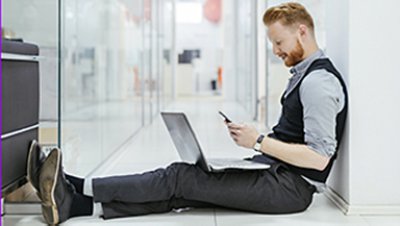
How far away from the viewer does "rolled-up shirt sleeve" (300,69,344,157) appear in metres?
2.68

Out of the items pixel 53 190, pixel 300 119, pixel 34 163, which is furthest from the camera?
pixel 300 119

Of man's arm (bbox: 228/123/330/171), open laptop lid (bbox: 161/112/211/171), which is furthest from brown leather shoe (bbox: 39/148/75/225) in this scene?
man's arm (bbox: 228/123/330/171)

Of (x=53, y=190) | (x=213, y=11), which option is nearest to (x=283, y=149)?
(x=53, y=190)

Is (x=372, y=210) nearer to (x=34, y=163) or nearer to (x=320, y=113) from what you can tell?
(x=320, y=113)

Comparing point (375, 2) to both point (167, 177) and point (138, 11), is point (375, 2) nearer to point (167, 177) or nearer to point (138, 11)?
point (167, 177)

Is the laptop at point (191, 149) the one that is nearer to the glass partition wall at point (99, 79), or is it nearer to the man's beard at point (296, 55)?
the man's beard at point (296, 55)

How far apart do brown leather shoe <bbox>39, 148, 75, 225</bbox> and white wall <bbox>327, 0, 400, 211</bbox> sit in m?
1.38

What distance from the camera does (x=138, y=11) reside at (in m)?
7.54

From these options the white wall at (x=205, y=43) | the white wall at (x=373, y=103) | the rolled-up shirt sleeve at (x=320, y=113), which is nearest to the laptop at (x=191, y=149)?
the rolled-up shirt sleeve at (x=320, y=113)

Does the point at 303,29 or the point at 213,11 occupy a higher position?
the point at 213,11

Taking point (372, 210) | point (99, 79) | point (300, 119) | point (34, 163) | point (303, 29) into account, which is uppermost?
point (303, 29)

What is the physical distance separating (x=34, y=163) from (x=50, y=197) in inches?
7.9

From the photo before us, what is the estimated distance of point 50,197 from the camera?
2586 mm

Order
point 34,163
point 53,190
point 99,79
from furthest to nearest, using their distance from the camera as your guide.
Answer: point 99,79 < point 34,163 < point 53,190
